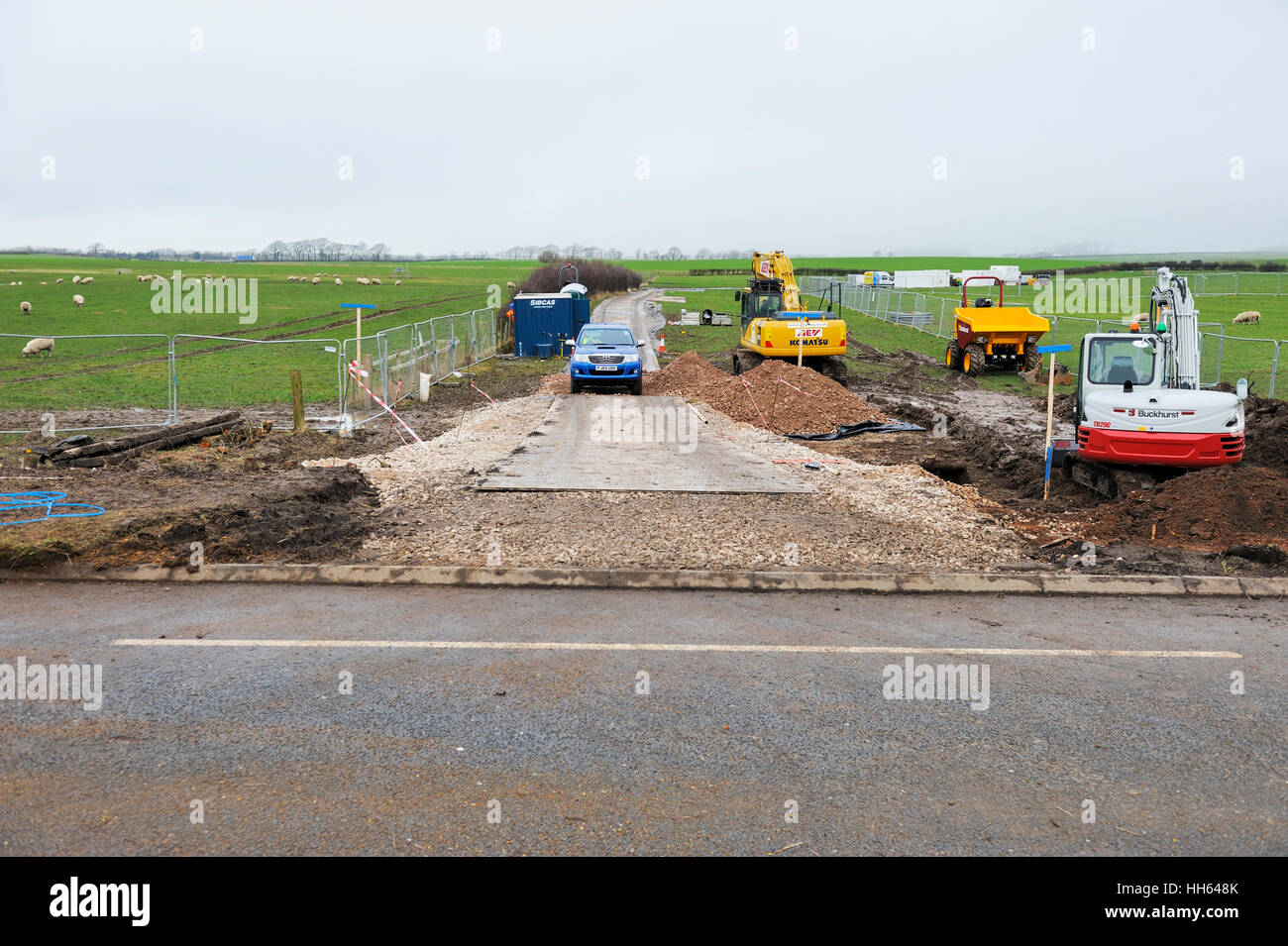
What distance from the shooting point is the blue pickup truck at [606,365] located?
24625 millimetres

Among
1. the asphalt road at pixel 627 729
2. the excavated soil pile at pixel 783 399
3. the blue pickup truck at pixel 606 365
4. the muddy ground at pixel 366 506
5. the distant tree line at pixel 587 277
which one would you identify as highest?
the distant tree line at pixel 587 277

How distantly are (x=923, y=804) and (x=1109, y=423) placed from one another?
9.48 metres

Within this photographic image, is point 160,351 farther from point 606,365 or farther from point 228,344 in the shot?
point 606,365

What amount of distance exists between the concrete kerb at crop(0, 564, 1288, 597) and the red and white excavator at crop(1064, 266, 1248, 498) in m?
4.05

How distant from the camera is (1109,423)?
1242 cm

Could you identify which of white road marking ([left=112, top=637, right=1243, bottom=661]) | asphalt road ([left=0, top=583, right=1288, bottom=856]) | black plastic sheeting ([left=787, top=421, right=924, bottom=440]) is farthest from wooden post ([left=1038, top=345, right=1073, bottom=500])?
black plastic sheeting ([left=787, top=421, right=924, bottom=440])

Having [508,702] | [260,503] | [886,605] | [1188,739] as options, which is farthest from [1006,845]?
[260,503]

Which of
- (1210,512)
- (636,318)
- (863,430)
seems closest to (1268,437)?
(1210,512)

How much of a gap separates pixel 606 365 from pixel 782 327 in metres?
5.57

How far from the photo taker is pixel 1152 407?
12.2 metres

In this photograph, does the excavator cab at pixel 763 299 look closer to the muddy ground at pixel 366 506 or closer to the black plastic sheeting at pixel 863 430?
the black plastic sheeting at pixel 863 430

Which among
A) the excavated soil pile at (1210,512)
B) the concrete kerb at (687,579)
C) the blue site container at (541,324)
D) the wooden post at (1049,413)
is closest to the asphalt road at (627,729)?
the concrete kerb at (687,579)

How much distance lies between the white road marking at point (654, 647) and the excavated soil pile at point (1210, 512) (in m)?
3.87
